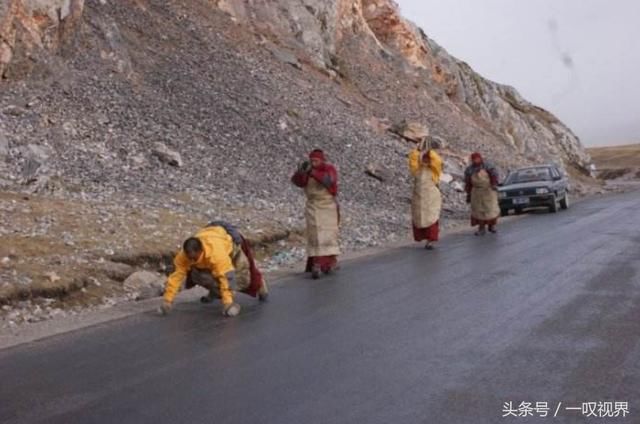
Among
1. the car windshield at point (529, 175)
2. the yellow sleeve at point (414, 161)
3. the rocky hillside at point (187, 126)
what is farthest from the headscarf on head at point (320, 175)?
the car windshield at point (529, 175)

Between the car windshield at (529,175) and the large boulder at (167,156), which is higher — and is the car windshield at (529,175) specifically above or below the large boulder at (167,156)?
below

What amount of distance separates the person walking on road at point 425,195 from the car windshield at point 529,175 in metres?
11.6

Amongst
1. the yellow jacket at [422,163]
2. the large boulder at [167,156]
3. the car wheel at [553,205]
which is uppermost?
the large boulder at [167,156]

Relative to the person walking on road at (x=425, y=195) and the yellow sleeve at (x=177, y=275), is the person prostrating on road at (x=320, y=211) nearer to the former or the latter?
the yellow sleeve at (x=177, y=275)

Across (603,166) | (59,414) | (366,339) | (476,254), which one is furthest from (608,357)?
(603,166)

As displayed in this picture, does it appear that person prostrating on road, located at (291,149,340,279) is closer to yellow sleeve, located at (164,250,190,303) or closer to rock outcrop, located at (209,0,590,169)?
yellow sleeve, located at (164,250,190,303)

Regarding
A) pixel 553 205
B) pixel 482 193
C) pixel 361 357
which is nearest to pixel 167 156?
pixel 482 193

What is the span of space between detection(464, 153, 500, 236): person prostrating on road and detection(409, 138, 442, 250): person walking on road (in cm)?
285

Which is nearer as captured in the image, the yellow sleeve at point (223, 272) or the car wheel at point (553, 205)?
the yellow sleeve at point (223, 272)

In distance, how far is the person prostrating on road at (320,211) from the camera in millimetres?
12297

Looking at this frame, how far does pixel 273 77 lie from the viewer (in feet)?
98.0

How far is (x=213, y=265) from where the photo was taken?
879 centimetres

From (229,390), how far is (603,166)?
4085 inches

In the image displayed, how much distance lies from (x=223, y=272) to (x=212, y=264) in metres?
0.15
